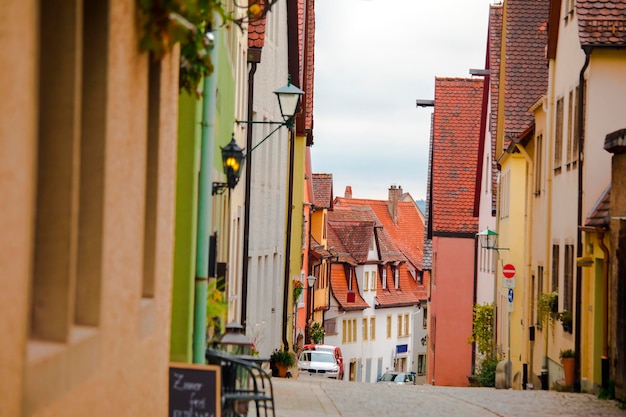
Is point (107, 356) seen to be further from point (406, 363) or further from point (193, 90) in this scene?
point (406, 363)

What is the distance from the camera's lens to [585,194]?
68.5 ft

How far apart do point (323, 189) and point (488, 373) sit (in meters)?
30.8

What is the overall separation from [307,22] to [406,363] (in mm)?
48250

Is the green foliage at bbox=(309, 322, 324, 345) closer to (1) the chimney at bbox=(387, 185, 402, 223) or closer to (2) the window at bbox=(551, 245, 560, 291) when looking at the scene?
(2) the window at bbox=(551, 245, 560, 291)

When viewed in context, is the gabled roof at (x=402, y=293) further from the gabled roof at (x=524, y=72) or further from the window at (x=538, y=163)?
the window at (x=538, y=163)

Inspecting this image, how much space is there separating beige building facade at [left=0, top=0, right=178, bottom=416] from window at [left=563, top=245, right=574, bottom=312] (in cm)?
1635

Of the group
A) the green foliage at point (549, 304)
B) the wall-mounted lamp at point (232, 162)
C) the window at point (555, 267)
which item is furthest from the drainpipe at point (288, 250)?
the wall-mounted lamp at point (232, 162)

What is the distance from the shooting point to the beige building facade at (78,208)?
11.7 ft

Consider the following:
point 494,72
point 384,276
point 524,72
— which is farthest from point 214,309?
point 384,276

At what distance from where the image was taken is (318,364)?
4362 centimetres

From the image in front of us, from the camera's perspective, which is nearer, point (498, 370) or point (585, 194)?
point (585, 194)

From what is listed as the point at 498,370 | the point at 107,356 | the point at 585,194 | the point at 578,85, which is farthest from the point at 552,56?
the point at 107,356

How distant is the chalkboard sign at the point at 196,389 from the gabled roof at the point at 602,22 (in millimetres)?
13747

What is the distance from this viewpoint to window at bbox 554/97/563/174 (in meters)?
24.5
